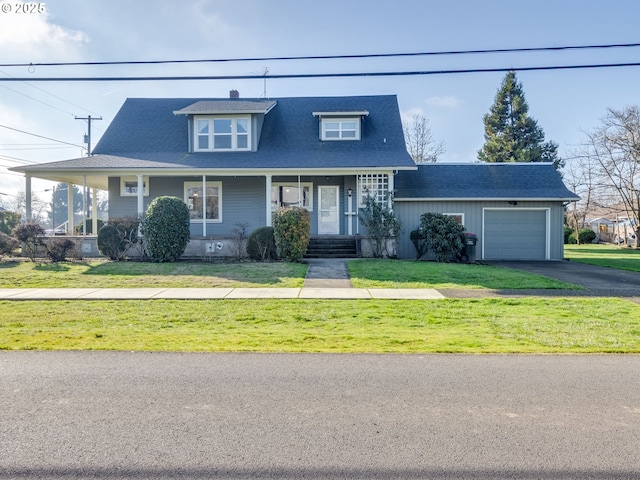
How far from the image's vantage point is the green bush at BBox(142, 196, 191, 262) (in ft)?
48.9

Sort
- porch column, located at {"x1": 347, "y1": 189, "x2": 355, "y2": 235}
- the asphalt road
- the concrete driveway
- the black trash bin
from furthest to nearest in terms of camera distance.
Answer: porch column, located at {"x1": 347, "y1": 189, "x2": 355, "y2": 235} → the black trash bin → the concrete driveway → the asphalt road

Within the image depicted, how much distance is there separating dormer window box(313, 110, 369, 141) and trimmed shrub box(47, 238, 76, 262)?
11351mm

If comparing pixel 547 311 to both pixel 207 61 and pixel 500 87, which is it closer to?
pixel 207 61

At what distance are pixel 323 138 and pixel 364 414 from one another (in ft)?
58.7

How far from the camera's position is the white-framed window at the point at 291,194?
66.5ft

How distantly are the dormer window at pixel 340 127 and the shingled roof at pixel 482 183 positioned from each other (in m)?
2.96

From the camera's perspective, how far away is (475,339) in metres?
6.46

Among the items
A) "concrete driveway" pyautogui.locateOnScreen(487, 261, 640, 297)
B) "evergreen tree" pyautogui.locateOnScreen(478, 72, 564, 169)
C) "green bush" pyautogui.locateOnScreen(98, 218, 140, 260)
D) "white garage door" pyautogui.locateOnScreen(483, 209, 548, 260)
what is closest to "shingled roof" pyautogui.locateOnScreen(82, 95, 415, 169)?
"green bush" pyautogui.locateOnScreen(98, 218, 140, 260)

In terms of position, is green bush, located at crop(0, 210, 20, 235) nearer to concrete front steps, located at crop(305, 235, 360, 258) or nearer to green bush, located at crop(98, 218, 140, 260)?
green bush, located at crop(98, 218, 140, 260)

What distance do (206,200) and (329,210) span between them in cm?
568

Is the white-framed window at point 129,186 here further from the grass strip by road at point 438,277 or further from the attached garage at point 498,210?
the attached garage at point 498,210

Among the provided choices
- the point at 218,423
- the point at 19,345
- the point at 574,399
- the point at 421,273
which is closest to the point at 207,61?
the point at 19,345

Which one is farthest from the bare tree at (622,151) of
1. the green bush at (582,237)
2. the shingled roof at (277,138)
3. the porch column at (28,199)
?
the porch column at (28,199)

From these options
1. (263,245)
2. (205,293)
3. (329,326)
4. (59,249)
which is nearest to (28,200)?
(59,249)
